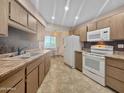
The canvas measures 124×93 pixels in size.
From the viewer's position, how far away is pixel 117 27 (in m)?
3.21

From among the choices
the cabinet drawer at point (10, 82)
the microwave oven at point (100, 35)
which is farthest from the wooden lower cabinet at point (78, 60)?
the cabinet drawer at point (10, 82)

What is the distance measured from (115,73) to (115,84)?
0.27m

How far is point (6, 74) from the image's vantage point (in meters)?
1.15

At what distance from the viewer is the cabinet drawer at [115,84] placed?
266 cm

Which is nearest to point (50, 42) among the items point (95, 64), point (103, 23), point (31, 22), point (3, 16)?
point (31, 22)

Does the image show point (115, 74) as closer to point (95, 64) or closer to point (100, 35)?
point (95, 64)

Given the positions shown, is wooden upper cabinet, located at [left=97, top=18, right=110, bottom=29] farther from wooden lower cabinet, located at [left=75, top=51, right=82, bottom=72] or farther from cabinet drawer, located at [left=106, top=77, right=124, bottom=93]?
cabinet drawer, located at [left=106, top=77, right=124, bottom=93]

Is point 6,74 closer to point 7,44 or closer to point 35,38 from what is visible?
point 7,44

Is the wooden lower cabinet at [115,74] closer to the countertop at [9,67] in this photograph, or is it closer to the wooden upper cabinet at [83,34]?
the countertop at [9,67]

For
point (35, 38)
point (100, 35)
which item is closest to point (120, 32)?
point (100, 35)

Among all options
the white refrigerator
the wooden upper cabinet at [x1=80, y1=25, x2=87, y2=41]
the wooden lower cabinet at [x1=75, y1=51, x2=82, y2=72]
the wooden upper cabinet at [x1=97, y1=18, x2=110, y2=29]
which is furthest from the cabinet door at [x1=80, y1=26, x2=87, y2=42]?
the wooden upper cabinet at [x1=97, y1=18, x2=110, y2=29]

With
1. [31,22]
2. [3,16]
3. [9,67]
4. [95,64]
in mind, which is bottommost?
[95,64]

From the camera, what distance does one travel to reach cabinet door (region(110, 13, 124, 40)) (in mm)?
3086

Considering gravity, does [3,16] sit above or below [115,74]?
above
